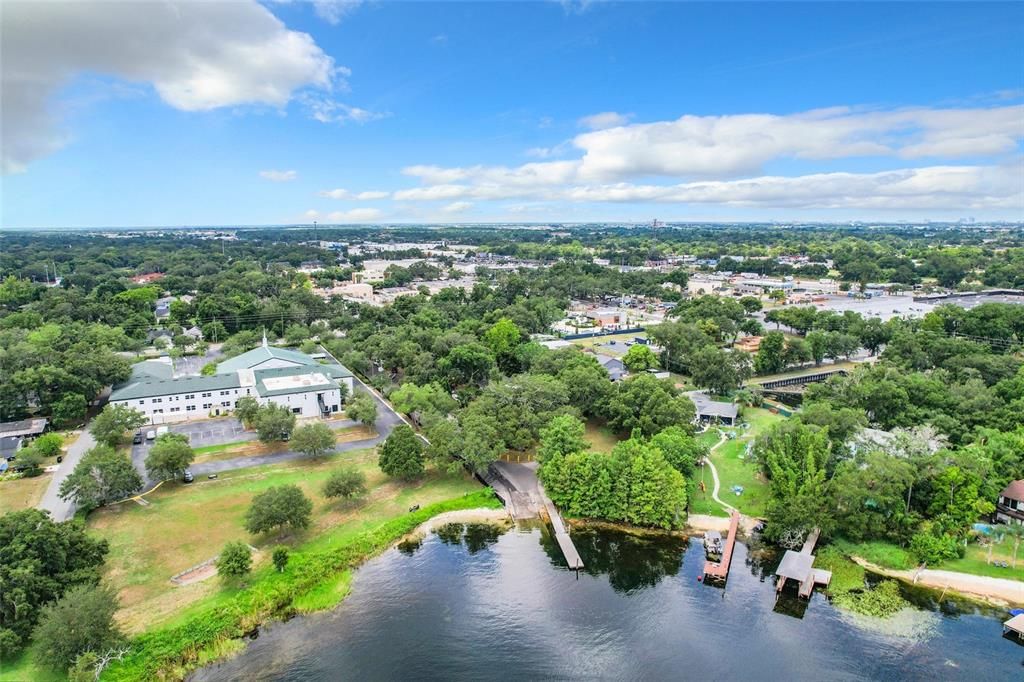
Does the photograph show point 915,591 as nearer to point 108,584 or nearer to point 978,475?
point 978,475

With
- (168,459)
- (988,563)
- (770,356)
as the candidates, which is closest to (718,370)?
(770,356)

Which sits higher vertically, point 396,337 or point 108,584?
point 396,337

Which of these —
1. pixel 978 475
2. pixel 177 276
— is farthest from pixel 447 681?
pixel 177 276

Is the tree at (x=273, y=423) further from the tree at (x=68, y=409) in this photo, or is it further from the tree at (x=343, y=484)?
the tree at (x=68, y=409)

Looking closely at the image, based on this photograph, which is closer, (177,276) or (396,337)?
(396,337)

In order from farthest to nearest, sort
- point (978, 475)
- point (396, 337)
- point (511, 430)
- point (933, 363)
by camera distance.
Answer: point (396, 337)
point (933, 363)
point (511, 430)
point (978, 475)

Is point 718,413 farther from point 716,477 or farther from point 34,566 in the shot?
point 34,566
